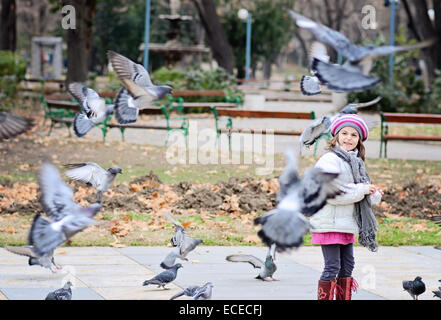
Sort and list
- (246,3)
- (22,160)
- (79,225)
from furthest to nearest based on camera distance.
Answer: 1. (246,3)
2. (22,160)
3. (79,225)

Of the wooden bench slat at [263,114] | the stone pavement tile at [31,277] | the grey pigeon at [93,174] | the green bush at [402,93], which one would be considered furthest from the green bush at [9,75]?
the grey pigeon at [93,174]

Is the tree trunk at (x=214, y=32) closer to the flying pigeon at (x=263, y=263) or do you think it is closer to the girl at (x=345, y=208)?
the flying pigeon at (x=263, y=263)

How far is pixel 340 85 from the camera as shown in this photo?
3768mm

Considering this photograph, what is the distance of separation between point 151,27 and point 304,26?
48052 millimetres

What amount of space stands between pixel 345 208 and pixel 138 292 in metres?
1.79

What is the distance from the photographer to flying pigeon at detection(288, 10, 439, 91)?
12.2 feet

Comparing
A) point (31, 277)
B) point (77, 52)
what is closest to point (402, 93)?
point (77, 52)

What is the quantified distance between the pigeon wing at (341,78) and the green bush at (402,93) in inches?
905

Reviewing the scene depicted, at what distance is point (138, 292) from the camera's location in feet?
20.9

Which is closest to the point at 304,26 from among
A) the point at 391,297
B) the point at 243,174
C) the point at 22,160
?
the point at 391,297

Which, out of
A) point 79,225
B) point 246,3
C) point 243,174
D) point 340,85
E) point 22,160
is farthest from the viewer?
point 246,3

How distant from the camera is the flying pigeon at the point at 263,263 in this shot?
263 inches

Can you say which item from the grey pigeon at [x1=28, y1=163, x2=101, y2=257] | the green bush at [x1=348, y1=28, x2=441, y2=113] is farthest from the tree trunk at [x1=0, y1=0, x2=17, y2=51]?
the grey pigeon at [x1=28, y1=163, x2=101, y2=257]
